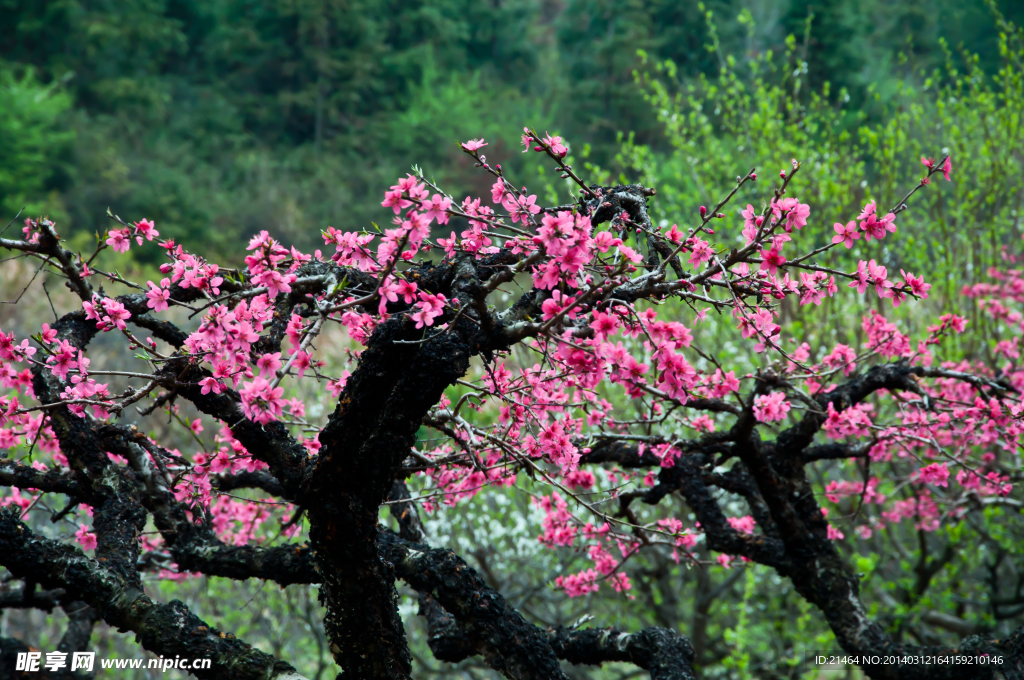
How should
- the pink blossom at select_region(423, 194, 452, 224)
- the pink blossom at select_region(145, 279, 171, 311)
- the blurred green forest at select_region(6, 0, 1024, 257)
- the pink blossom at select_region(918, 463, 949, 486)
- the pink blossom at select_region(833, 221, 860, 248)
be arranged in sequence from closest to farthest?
the pink blossom at select_region(423, 194, 452, 224) < the pink blossom at select_region(833, 221, 860, 248) < the pink blossom at select_region(145, 279, 171, 311) < the pink blossom at select_region(918, 463, 949, 486) < the blurred green forest at select_region(6, 0, 1024, 257)

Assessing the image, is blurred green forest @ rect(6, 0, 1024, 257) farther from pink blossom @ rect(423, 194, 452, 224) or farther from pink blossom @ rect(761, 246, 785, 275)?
pink blossom @ rect(423, 194, 452, 224)

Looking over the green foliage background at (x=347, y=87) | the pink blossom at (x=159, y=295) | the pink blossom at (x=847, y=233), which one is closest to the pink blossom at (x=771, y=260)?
the pink blossom at (x=847, y=233)

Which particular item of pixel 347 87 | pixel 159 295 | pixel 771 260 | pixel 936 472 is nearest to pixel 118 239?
pixel 159 295

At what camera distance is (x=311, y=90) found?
83.7ft

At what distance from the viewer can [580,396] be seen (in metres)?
4.03

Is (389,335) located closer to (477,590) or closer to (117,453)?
(477,590)

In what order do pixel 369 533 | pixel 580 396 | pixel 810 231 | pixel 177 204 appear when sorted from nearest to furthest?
pixel 369 533 → pixel 580 396 → pixel 810 231 → pixel 177 204

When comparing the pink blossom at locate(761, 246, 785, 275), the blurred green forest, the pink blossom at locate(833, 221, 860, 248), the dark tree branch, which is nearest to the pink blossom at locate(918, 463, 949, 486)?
the pink blossom at locate(833, 221, 860, 248)

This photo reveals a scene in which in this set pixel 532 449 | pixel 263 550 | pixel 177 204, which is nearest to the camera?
pixel 532 449

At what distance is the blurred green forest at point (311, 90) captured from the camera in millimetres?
21141

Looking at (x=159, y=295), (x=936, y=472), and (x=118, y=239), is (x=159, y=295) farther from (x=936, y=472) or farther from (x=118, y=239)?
(x=936, y=472)

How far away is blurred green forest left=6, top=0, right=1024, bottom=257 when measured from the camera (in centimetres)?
2114

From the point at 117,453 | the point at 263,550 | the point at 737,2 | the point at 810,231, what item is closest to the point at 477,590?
the point at 263,550

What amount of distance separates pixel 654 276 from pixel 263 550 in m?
2.15
